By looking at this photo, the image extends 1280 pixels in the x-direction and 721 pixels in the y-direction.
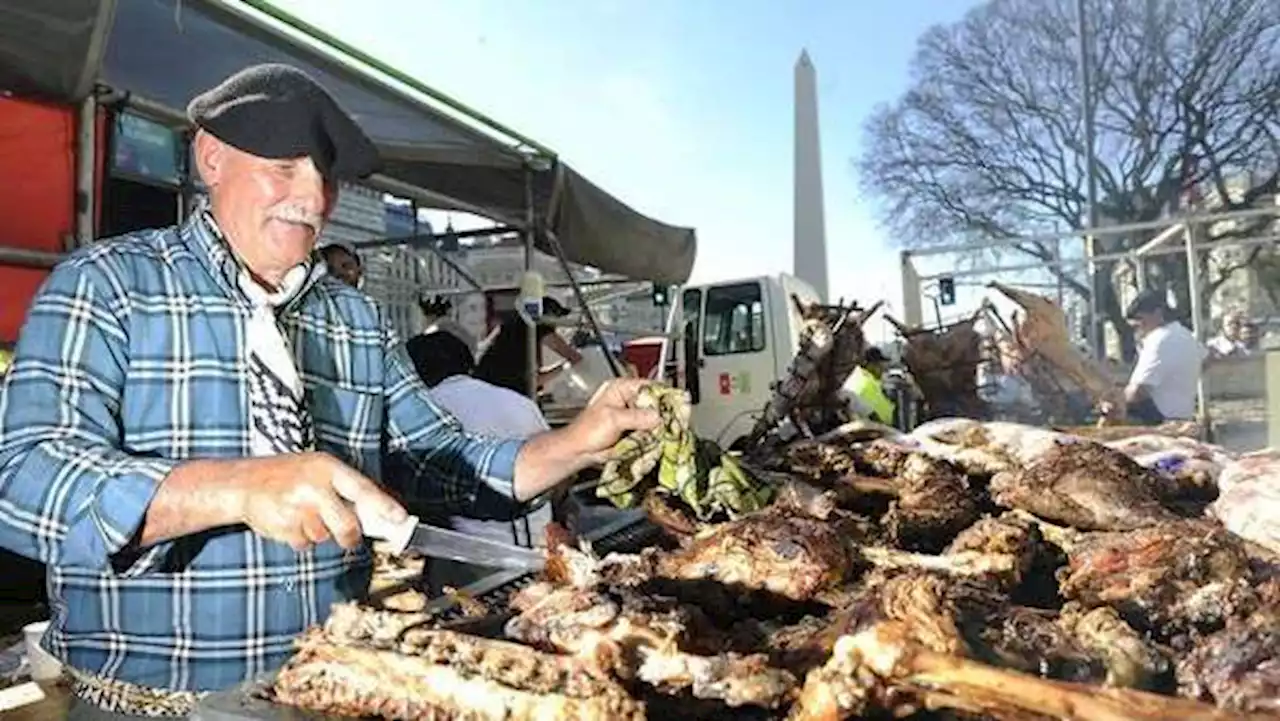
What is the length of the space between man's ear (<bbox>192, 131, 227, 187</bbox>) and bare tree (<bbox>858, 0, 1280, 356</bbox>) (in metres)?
17.4

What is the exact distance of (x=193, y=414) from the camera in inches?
80.3

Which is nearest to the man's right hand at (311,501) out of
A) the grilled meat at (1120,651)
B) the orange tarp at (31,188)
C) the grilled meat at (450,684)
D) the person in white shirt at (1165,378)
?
the grilled meat at (450,684)

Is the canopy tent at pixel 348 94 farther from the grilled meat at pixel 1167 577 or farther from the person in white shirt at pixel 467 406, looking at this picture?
the grilled meat at pixel 1167 577

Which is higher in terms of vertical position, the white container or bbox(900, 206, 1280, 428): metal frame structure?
bbox(900, 206, 1280, 428): metal frame structure

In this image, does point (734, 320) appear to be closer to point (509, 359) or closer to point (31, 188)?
point (509, 359)

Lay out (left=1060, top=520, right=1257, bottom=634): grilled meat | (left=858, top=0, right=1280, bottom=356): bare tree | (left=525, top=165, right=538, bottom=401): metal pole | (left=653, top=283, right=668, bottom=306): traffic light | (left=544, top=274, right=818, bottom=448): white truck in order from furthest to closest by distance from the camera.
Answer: (left=858, top=0, right=1280, bottom=356): bare tree, (left=544, top=274, right=818, bottom=448): white truck, (left=653, top=283, right=668, bottom=306): traffic light, (left=525, top=165, right=538, bottom=401): metal pole, (left=1060, top=520, right=1257, bottom=634): grilled meat

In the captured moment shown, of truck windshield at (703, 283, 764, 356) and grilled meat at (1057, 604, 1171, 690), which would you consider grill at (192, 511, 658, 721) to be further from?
truck windshield at (703, 283, 764, 356)

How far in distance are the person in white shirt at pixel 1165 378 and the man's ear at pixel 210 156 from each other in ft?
25.9

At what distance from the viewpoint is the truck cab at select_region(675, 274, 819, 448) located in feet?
48.0

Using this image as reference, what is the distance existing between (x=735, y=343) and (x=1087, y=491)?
39.6 ft

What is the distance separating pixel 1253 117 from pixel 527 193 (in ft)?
62.6

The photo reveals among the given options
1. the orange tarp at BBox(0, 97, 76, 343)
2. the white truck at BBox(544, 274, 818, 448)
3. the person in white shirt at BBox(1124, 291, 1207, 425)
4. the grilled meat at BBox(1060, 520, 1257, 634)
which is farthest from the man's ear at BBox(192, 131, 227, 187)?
the white truck at BBox(544, 274, 818, 448)

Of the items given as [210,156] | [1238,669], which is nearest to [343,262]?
[210,156]

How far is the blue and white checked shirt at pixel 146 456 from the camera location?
5.70 feet
